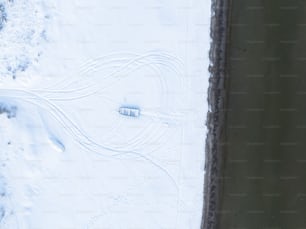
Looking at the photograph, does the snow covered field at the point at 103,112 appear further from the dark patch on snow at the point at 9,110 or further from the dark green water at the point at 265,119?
the dark green water at the point at 265,119

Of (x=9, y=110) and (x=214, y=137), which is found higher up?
(x=9, y=110)

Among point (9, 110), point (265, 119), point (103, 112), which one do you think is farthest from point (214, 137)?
point (9, 110)

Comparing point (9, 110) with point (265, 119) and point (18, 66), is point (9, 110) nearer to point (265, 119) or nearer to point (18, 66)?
point (18, 66)

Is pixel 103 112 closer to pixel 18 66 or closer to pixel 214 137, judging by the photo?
pixel 18 66

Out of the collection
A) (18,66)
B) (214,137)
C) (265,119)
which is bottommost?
(214,137)

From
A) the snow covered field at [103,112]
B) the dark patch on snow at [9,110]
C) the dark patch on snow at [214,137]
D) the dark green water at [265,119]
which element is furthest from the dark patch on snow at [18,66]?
the dark green water at [265,119]
